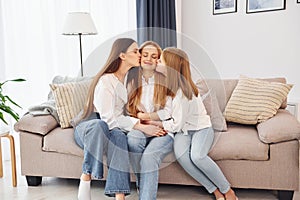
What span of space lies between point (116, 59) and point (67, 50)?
148 centimetres

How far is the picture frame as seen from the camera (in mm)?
3551

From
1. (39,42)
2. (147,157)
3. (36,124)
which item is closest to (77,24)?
(39,42)

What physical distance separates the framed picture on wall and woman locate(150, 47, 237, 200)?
5.73 feet

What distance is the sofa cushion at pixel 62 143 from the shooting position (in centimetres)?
250

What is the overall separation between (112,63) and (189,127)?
0.59 meters

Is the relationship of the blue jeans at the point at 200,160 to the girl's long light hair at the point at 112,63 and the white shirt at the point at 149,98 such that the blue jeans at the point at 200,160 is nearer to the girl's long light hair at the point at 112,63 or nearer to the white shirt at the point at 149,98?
the white shirt at the point at 149,98

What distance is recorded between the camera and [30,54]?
340 centimetres

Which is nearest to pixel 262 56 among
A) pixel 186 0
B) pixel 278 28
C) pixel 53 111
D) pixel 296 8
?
pixel 278 28

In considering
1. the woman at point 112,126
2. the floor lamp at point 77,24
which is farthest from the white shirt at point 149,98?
the floor lamp at point 77,24

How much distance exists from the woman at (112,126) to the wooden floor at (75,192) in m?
0.30

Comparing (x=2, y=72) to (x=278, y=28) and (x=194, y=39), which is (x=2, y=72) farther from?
(x=278, y=28)

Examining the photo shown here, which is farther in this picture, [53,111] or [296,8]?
[296,8]

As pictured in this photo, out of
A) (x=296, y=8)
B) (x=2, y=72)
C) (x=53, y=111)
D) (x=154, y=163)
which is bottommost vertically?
(x=154, y=163)

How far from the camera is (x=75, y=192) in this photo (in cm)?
261
